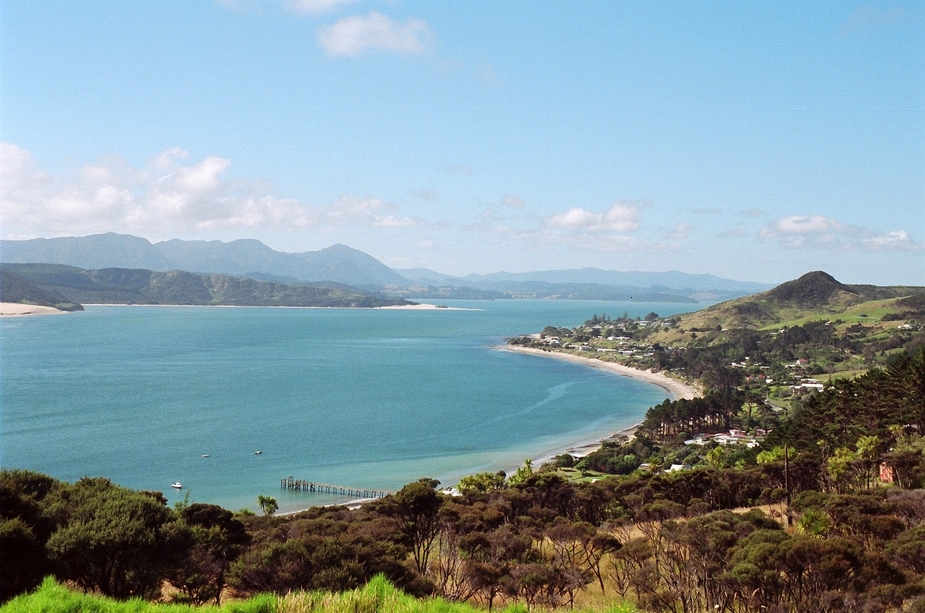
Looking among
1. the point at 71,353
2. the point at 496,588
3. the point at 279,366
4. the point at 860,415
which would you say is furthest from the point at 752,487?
the point at 71,353

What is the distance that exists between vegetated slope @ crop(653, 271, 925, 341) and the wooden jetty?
373 feet

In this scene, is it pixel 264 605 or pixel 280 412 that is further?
pixel 280 412

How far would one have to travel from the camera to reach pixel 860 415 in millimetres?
35219

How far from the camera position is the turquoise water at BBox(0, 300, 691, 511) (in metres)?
46.2

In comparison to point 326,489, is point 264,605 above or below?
above

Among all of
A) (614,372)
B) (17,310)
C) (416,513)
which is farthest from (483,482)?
(17,310)

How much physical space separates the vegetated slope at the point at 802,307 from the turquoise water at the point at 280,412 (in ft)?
176

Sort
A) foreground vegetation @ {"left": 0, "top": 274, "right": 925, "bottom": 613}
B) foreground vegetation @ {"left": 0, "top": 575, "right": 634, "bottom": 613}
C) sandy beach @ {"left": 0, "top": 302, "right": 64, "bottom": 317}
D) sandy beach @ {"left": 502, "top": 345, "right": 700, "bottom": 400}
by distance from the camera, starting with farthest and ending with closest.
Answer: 1. sandy beach @ {"left": 0, "top": 302, "right": 64, "bottom": 317}
2. sandy beach @ {"left": 502, "top": 345, "right": 700, "bottom": 400}
3. foreground vegetation @ {"left": 0, "top": 274, "right": 925, "bottom": 613}
4. foreground vegetation @ {"left": 0, "top": 575, "right": 634, "bottom": 613}

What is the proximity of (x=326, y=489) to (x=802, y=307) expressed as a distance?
154592 mm

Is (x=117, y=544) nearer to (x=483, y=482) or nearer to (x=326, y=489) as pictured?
(x=483, y=482)

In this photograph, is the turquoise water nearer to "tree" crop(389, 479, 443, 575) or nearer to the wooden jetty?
the wooden jetty

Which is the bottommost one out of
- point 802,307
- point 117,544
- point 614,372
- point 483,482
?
point 614,372

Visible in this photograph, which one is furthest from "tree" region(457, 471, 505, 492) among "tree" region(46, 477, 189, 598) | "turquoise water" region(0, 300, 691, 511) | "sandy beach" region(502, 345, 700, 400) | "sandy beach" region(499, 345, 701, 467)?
"sandy beach" region(502, 345, 700, 400)

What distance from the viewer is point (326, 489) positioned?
43250mm
